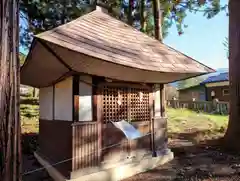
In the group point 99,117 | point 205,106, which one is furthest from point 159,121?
point 205,106

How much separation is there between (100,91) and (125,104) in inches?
37.8

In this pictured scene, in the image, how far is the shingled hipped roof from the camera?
4787 millimetres

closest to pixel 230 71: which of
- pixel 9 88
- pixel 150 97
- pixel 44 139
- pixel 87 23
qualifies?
pixel 150 97

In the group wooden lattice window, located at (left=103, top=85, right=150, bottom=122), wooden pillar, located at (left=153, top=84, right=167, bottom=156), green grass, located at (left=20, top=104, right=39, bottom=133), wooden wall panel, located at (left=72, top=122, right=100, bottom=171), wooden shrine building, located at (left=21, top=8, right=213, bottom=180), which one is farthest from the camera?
green grass, located at (left=20, top=104, right=39, bottom=133)

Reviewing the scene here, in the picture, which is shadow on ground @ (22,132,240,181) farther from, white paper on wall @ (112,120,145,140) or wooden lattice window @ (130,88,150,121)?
wooden lattice window @ (130,88,150,121)

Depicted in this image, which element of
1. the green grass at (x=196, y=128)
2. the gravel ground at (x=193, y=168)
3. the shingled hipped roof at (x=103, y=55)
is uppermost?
the shingled hipped roof at (x=103, y=55)

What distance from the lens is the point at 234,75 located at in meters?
8.27

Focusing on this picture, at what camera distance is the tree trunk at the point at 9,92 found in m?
1.84

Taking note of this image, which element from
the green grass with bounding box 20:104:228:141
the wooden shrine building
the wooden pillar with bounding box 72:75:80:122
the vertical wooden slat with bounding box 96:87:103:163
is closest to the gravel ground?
the wooden shrine building

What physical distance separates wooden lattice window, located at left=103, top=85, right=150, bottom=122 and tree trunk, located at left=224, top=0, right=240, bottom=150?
3.17 meters

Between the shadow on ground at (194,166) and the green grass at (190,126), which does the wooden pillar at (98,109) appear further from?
the green grass at (190,126)

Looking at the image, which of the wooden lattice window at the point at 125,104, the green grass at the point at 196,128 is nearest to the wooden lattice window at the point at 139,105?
the wooden lattice window at the point at 125,104

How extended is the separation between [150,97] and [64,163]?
121 inches

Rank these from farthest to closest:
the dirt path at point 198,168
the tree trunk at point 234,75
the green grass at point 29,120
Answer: the green grass at point 29,120
the tree trunk at point 234,75
the dirt path at point 198,168
